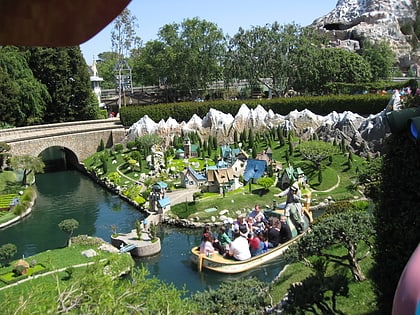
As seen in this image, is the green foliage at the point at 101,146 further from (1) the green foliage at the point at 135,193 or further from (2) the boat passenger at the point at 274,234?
(2) the boat passenger at the point at 274,234

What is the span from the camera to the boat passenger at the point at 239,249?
14.0m

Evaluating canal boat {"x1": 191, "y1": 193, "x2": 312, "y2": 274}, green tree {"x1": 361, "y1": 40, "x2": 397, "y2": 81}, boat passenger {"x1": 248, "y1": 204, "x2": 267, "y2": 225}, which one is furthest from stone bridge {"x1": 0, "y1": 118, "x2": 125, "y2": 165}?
green tree {"x1": 361, "y1": 40, "x2": 397, "y2": 81}

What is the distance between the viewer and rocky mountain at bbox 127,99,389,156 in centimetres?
2406

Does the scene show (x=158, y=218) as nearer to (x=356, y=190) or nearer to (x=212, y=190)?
(x=212, y=190)

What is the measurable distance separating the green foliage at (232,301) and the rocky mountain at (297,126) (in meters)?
16.6

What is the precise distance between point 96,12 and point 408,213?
200 inches

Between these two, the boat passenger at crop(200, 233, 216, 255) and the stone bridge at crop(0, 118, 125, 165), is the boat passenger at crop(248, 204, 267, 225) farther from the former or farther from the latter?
the stone bridge at crop(0, 118, 125, 165)

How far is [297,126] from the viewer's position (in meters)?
27.2

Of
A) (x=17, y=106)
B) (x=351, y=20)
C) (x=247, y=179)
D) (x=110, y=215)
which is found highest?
(x=351, y=20)

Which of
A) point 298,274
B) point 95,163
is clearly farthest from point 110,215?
point 298,274

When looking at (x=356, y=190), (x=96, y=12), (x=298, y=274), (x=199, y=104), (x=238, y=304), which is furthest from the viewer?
(x=199, y=104)

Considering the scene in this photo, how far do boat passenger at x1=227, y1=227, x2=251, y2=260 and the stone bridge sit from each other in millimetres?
17175

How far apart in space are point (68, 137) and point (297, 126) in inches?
535

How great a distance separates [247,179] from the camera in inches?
812
